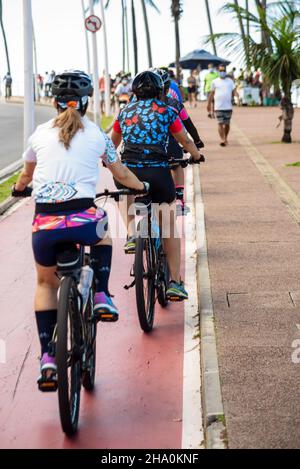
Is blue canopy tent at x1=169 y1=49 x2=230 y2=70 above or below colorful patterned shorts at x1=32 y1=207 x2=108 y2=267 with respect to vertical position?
below

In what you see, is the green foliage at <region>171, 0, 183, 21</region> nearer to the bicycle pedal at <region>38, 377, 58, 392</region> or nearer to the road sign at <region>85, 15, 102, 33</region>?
the road sign at <region>85, 15, 102, 33</region>

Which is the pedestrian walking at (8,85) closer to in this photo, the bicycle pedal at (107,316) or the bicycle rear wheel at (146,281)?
the bicycle rear wheel at (146,281)

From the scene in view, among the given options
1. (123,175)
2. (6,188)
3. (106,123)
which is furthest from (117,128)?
(106,123)

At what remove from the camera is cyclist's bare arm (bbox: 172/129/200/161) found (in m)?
7.63

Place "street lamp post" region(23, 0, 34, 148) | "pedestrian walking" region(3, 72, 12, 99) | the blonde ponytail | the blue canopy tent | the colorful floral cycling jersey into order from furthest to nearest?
"pedestrian walking" region(3, 72, 12, 99), the blue canopy tent, "street lamp post" region(23, 0, 34, 148), the colorful floral cycling jersey, the blonde ponytail

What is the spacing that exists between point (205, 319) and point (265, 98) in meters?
42.0

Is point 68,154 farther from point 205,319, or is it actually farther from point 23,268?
point 23,268

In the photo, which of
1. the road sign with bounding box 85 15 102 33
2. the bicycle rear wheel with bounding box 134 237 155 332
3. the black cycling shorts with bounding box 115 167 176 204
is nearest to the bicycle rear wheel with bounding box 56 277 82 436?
the bicycle rear wheel with bounding box 134 237 155 332

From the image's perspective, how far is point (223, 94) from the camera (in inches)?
905

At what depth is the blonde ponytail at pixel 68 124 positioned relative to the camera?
17.6ft

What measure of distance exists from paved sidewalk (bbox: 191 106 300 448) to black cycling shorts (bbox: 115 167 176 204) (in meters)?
1.01

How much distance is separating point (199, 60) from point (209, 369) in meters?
53.0

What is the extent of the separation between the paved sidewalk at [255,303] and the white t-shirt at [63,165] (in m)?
1.49

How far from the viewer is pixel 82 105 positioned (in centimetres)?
551
